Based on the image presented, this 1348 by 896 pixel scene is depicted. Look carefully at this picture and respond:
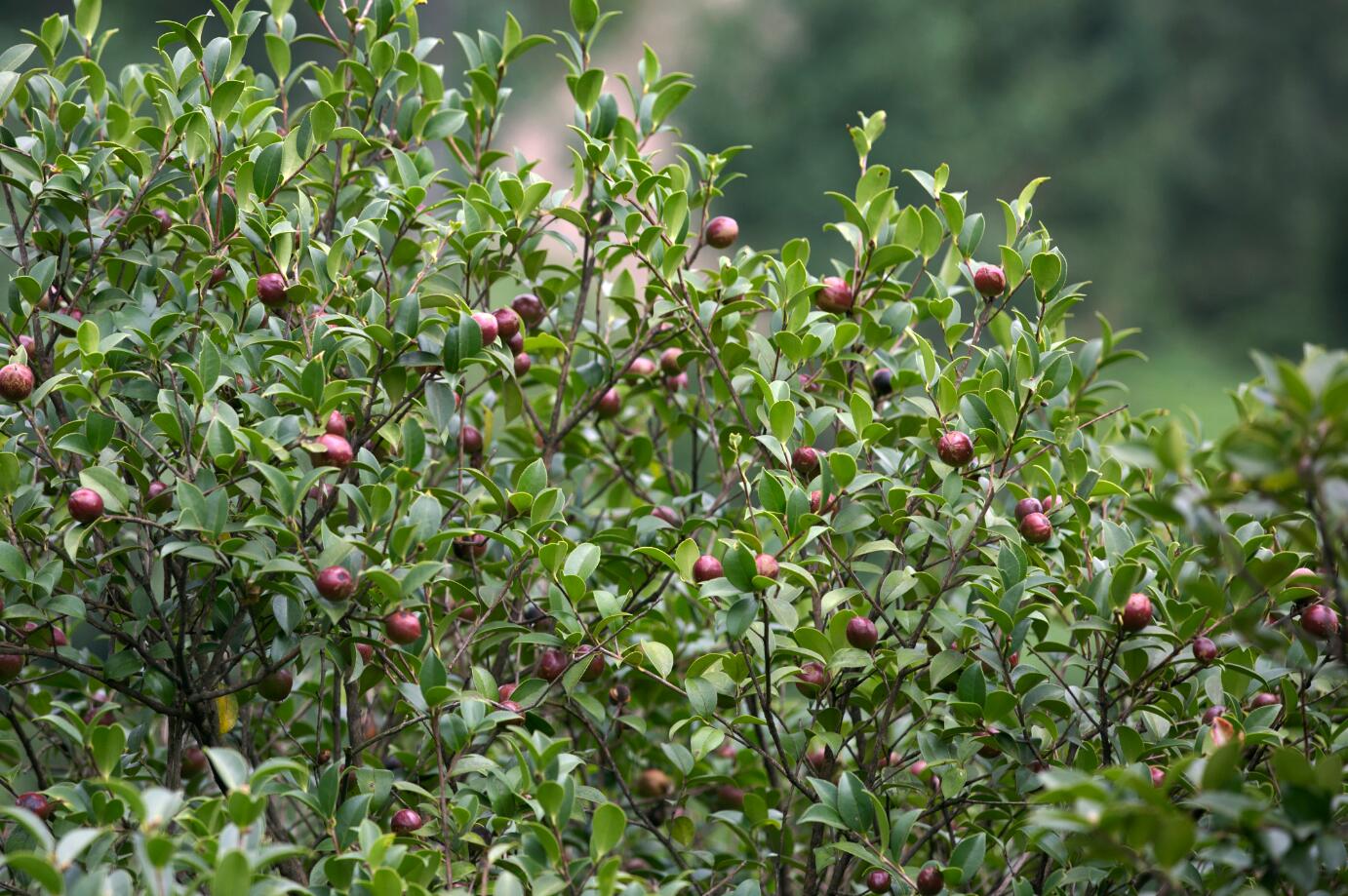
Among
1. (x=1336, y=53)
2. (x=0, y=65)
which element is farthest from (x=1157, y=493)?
(x=1336, y=53)

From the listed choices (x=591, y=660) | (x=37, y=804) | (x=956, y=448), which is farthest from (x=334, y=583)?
(x=956, y=448)

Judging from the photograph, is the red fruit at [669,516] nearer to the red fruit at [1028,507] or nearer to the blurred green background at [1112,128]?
the red fruit at [1028,507]

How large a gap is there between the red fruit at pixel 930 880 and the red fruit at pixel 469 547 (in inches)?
23.4

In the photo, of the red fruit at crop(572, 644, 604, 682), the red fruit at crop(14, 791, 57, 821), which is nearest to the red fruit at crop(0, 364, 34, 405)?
the red fruit at crop(14, 791, 57, 821)

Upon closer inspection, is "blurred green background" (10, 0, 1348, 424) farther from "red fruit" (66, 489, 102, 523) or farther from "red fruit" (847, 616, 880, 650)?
"red fruit" (66, 489, 102, 523)

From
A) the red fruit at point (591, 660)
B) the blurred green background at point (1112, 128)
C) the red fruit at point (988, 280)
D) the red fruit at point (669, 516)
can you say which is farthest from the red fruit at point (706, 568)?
the blurred green background at point (1112, 128)

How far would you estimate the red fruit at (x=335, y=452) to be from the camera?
1231 mm

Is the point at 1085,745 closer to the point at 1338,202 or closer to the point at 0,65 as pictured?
the point at 0,65

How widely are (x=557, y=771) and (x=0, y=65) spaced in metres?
1.06

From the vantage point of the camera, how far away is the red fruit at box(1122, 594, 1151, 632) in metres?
1.22

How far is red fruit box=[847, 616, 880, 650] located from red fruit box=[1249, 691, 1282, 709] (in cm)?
44

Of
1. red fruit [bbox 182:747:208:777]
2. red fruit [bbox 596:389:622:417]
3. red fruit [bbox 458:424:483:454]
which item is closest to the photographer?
red fruit [bbox 182:747:208:777]

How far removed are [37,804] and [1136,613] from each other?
111 centimetres

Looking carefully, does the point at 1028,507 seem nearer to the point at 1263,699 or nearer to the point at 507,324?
the point at 1263,699
